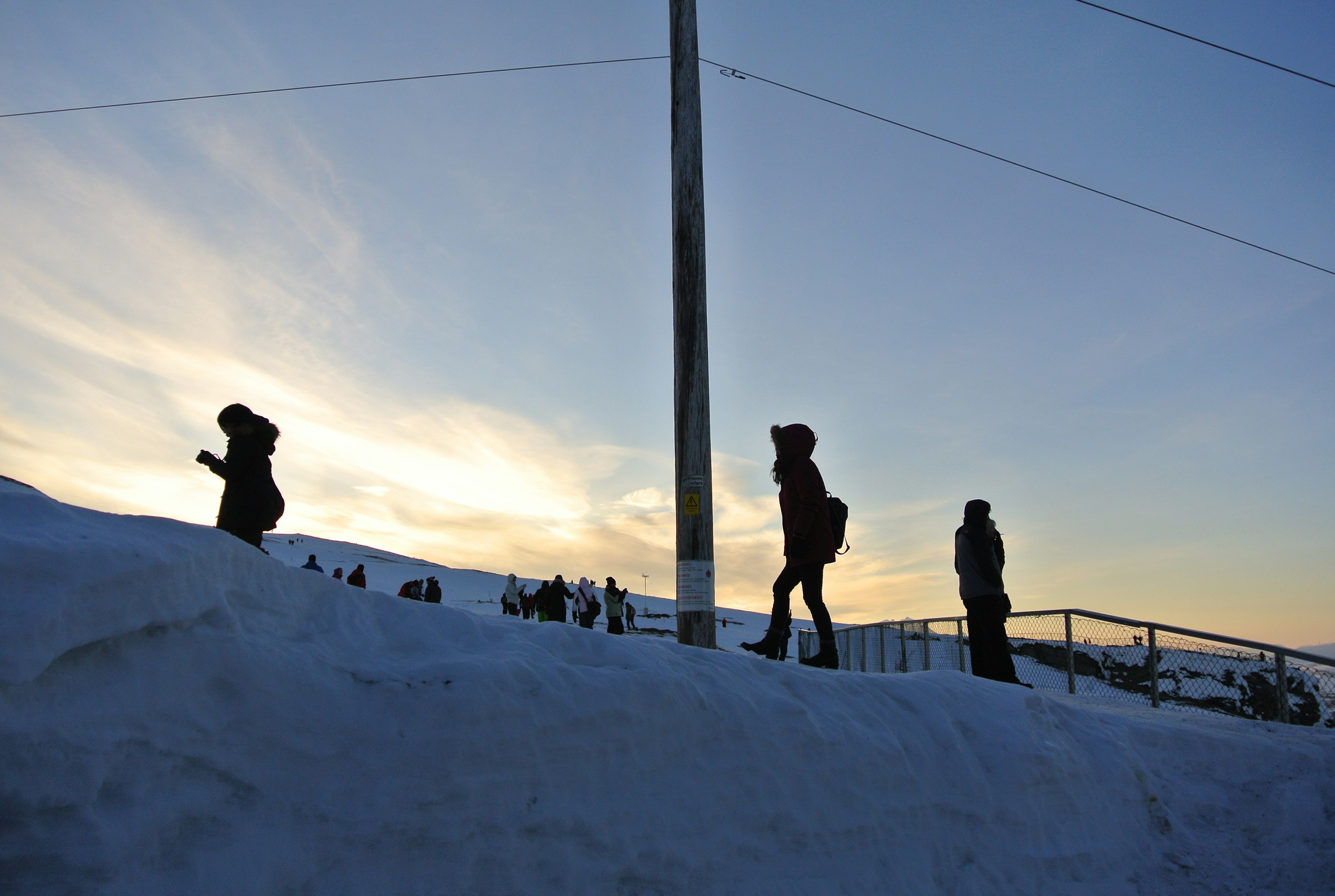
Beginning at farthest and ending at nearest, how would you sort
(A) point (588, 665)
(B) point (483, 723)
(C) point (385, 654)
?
(A) point (588, 665)
(C) point (385, 654)
(B) point (483, 723)

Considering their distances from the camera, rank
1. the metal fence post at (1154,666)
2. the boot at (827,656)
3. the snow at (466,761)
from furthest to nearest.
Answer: the metal fence post at (1154,666) → the boot at (827,656) → the snow at (466,761)

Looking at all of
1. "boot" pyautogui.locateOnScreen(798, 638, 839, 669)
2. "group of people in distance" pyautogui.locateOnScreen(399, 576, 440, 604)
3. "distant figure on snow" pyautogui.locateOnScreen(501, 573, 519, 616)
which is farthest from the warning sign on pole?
"group of people in distance" pyautogui.locateOnScreen(399, 576, 440, 604)

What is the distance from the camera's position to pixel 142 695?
2.20m

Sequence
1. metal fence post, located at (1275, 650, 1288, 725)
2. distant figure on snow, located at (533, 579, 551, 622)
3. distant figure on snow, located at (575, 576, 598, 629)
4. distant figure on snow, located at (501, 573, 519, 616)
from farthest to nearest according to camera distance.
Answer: distant figure on snow, located at (501, 573, 519, 616) → distant figure on snow, located at (533, 579, 551, 622) → distant figure on snow, located at (575, 576, 598, 629) → metal fence post, located at (1275, 650, 1288, 725)

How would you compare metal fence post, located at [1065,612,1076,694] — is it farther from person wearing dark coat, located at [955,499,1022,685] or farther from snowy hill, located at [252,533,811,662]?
snowy hill, located at [252,533,811,662]

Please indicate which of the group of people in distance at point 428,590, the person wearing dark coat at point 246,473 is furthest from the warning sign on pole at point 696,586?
the group of people in distance at point 428,590

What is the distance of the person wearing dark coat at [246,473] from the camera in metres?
4.82

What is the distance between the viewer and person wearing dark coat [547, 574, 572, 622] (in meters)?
17.7

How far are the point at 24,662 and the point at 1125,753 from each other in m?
4.81

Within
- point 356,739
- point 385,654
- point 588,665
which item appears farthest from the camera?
point 588,665

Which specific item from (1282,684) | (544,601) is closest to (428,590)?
(544,601)

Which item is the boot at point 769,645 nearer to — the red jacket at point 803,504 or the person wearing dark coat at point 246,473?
the red jacket at point 803,504

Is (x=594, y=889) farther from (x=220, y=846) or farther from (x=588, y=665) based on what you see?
(x=220, y=846)

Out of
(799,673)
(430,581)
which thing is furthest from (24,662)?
(430,581)
